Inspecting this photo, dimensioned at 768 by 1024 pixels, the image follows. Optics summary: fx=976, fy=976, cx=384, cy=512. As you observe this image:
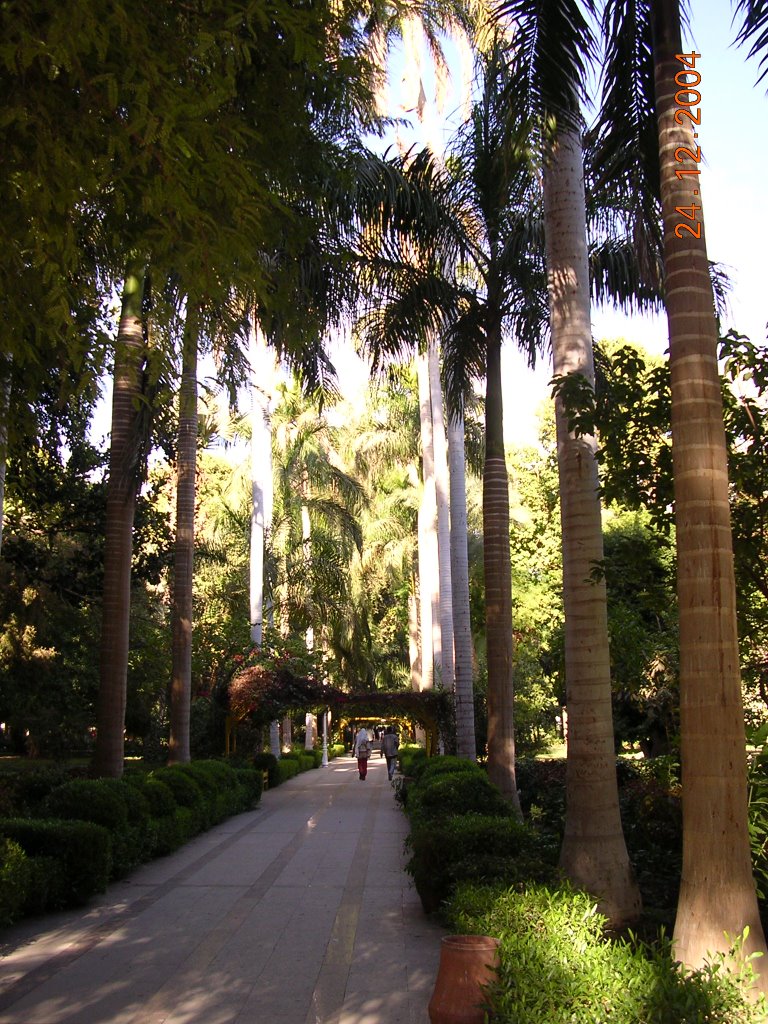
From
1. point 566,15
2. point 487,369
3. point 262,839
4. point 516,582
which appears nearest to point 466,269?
point 487,369

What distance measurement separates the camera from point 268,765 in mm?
29406

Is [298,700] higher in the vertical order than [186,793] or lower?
higher

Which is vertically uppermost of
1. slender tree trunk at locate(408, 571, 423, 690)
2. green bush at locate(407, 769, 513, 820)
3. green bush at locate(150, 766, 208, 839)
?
slender tree trunk at locate(408, 571, 423, 690)

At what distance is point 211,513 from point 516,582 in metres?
19.8

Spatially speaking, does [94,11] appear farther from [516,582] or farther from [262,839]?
[516,582]

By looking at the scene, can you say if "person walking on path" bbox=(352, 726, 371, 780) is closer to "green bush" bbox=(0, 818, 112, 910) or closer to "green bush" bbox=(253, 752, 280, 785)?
"green bush" bbox=(253, 752, 280, 785)

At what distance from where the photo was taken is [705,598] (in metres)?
5.77

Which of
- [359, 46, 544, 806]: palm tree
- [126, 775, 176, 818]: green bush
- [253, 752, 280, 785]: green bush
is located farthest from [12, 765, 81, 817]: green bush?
[253, 752, 280, 785]: green bush

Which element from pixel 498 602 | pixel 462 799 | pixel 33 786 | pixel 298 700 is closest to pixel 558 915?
pixel 462 799

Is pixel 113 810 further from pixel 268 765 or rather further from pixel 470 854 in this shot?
pixel 268 765

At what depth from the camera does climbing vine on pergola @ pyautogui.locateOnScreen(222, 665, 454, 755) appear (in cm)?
2680

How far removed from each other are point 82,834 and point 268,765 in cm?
1972

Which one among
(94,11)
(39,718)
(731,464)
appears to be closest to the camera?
(94,11)

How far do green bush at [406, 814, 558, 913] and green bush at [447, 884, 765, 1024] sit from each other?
1.89m
